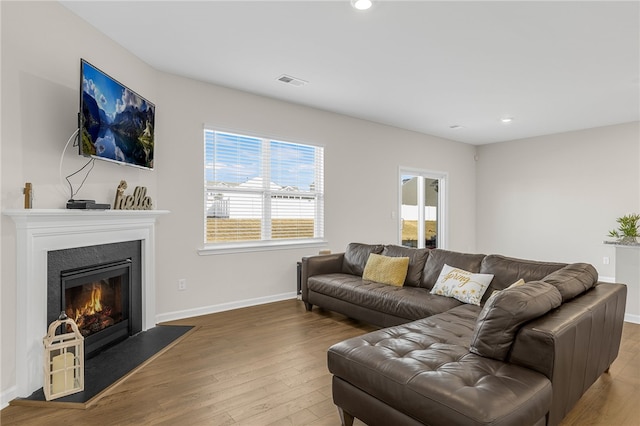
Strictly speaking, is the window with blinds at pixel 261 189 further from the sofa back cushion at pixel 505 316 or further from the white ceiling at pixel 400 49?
the sofa back cushion at pixel 505 316

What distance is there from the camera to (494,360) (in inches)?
68.5

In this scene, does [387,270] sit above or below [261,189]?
below

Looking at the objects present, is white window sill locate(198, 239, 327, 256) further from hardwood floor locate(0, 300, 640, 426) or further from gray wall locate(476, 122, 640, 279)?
gray wall locate(476, 122, 640, 279)

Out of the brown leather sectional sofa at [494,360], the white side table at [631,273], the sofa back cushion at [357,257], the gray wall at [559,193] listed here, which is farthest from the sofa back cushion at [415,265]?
the gray wall at [559,193]

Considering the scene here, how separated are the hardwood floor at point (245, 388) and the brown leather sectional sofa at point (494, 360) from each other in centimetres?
26

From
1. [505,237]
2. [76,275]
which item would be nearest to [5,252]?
[76,275]

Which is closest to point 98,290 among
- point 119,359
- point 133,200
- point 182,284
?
point 119,359

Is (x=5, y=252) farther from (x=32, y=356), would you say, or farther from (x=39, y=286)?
(x=32, y=356)

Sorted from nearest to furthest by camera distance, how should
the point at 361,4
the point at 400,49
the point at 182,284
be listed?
the point at 361,4 < the point at 400,49 < the point at 182,284

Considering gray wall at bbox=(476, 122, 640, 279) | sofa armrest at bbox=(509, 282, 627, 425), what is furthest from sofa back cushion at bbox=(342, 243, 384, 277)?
gray wall at bbox=(476, 122, 640, 279)

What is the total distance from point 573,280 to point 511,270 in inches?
32.1

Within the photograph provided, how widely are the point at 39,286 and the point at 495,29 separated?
3.93 meters

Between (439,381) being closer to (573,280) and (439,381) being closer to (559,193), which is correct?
(573,280)

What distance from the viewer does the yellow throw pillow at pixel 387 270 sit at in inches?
146
